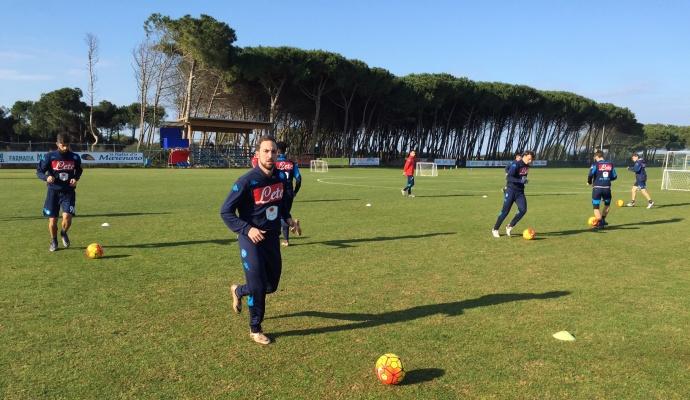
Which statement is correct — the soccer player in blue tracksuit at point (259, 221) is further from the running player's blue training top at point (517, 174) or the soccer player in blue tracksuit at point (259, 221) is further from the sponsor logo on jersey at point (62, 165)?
the running player's blue training top at point (517, 174)

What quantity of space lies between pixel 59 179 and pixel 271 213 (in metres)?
5.91

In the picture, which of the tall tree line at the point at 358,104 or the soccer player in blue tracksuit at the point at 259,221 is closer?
the soccer player in blue tracksuit at the point at 259,221

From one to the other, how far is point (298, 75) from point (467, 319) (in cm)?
5070

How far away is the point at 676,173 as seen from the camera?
126 ft

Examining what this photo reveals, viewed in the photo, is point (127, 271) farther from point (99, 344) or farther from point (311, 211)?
point (311, 211)

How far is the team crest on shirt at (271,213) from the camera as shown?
4.97 metres

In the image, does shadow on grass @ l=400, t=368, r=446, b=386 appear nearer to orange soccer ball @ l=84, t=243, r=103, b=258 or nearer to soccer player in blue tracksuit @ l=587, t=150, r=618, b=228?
orange soccer ball @ l=84, t=243, r=103, b=258

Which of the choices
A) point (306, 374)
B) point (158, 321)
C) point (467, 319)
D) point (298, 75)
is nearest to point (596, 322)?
point (467, 319)

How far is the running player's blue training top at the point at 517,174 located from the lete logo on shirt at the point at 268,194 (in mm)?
Result: 7536

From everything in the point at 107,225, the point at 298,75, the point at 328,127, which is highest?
the point at 298,75

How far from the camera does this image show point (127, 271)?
7734 mm

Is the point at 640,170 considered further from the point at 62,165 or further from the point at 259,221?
the point at 62,165

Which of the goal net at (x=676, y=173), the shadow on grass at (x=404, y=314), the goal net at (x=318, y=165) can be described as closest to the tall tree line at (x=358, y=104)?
the goal net at (x=318, y=165)

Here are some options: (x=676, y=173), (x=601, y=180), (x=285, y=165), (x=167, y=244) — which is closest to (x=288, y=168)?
(x=285, y=165)
